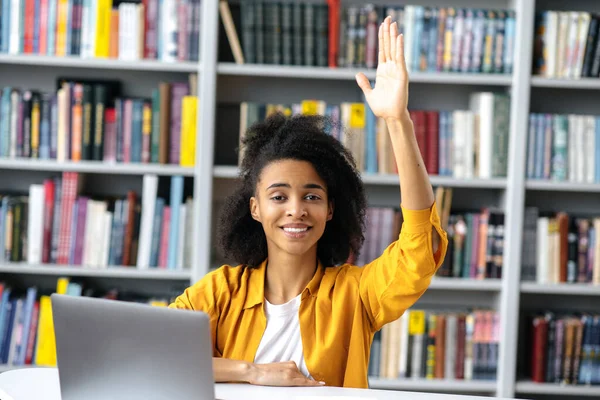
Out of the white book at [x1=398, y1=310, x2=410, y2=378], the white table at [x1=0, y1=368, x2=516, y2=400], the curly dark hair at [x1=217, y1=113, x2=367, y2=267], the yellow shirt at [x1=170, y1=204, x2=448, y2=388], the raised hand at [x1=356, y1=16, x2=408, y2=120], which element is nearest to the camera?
the white table at [x1=0, y1=368, x2=516, y2=400]

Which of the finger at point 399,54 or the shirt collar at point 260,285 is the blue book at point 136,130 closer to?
the shirt collar at point 260,285

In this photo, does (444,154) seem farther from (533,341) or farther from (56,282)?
(56,282)

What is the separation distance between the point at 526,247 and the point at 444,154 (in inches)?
18.6

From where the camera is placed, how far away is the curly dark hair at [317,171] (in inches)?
67.1

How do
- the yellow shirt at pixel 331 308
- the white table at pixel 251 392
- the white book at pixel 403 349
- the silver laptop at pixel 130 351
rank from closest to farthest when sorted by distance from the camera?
A: the silver laptop at pixel 130 351 < the white table at pixel 251 392 < the yellow shirt at pixel 331 308 < the white book at pixel 403 349

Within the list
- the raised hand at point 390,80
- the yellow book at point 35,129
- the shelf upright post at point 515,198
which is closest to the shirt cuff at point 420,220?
the raised hand at point 390,80

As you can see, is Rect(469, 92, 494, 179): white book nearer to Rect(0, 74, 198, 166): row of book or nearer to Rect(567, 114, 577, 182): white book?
Rect(567, 114, 577, 182): white book

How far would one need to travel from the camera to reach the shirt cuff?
1500mm

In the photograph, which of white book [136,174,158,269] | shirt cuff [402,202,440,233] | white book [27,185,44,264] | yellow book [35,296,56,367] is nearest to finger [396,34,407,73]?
shirt cuff [402,202,440,233]

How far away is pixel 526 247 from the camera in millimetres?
2889

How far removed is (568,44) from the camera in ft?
9.28

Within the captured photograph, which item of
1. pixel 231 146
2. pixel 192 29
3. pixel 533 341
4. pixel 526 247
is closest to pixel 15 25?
pixel 192 29

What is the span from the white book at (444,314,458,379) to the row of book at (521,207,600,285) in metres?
0.32

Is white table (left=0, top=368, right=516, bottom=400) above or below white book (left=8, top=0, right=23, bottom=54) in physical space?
below
